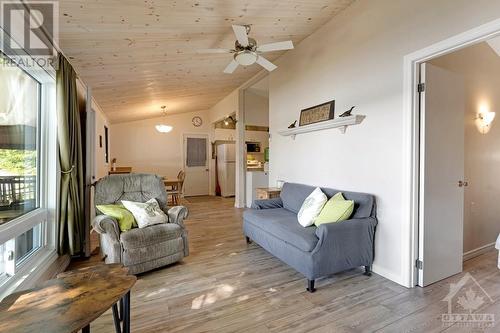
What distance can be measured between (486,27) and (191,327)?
3.02m

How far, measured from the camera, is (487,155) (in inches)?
125

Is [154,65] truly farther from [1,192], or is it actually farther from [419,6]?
[419,6]

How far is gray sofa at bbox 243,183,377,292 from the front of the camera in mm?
2246

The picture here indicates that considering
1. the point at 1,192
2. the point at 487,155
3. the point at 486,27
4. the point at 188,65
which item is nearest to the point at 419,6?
the point at 486,27

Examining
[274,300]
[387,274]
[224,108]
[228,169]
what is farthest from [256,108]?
[274,300]

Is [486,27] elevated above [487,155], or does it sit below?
above

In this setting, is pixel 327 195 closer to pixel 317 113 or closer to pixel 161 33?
pixel 317 113

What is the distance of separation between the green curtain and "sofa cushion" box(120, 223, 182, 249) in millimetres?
674

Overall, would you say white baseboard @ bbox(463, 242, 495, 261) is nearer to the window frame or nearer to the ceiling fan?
the ceiling fan

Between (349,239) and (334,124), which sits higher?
(334,124)

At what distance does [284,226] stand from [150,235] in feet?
4.64

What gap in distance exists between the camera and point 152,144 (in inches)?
305

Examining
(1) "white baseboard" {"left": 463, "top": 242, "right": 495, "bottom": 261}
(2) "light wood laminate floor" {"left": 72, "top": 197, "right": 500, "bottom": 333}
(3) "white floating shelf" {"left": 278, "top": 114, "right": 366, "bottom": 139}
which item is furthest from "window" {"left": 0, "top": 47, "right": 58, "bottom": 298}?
(1) "white baseboard" {"left": 463, "top": 242, "right": 495, "bottom": 261}

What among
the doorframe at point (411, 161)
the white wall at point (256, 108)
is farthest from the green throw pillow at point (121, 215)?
the white wall at point (256, 108)
